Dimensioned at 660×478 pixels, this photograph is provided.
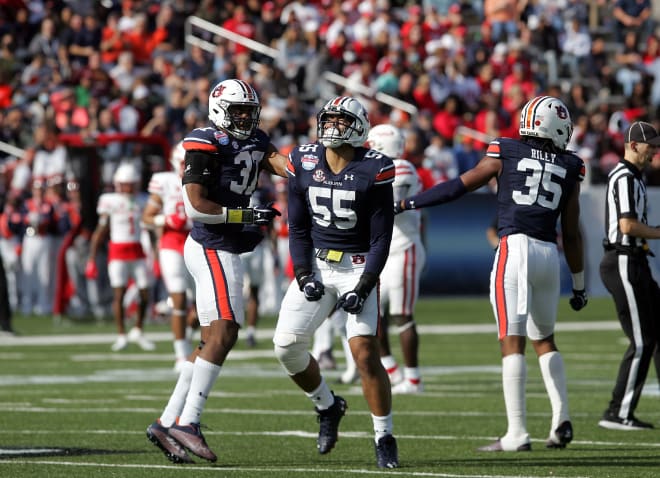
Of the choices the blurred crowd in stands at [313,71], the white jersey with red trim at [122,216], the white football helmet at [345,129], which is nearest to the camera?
the white football helmet at [345,129]

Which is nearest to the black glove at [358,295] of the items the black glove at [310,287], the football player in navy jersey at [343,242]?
the football player in navy jersey at [343,242]

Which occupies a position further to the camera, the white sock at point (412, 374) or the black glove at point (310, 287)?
the white sock at point (412, 374)

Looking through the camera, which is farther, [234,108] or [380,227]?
[234,108]

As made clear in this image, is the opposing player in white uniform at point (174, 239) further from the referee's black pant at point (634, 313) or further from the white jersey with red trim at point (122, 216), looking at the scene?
the referee's black pant at point (634, 313)

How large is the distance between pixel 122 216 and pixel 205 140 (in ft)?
30.8

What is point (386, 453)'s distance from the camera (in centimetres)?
745

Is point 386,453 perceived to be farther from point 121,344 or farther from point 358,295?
point 121,344

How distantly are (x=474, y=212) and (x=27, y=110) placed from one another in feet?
24.4

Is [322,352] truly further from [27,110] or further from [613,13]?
[613,13]

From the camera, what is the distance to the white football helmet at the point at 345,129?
25.1ft

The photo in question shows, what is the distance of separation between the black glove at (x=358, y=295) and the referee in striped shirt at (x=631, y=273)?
93.0 inches

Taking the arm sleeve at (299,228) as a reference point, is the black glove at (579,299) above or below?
below

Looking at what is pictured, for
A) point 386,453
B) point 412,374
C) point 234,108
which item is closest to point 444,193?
point 234,108

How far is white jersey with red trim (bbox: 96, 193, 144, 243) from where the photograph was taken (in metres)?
17.3
